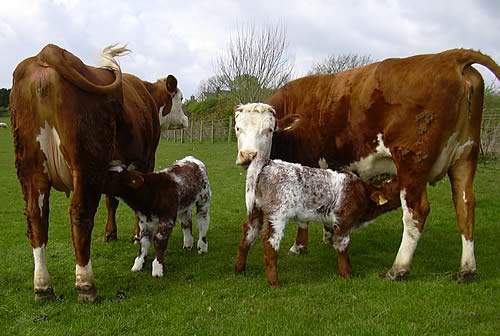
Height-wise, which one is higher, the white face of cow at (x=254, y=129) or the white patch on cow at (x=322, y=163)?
the white face of cow at (x=254, y=129)

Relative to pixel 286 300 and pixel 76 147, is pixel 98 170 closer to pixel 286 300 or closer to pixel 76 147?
pixel 76 147

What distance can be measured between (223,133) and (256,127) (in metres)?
32.8

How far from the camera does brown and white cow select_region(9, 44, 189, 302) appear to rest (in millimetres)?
4984

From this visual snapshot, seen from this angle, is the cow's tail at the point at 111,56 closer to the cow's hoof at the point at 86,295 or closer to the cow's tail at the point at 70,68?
the cow's tail at the point at 70,68

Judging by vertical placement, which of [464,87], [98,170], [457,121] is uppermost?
[464,87]

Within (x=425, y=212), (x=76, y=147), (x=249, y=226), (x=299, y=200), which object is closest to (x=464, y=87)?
(x=425, y=212)

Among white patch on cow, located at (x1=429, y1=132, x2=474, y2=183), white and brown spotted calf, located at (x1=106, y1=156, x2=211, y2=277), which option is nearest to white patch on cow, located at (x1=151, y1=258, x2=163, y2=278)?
white and brown spotted calf, located at (x1=106, y1=156, x2=211, y2=277)

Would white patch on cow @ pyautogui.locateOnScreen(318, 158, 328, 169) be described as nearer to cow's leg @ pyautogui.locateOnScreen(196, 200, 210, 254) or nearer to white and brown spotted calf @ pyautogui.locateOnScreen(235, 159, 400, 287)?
white and brown spotted calf @ pyautogui.locateOnScreen(235, 159, 400, 287)

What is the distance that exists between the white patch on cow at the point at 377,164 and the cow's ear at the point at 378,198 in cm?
47

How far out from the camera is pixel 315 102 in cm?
745

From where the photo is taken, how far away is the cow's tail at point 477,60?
229 inches

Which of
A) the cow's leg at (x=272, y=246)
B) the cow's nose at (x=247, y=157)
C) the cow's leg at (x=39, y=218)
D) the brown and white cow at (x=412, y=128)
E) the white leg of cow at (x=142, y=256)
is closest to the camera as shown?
the cow's leg at (x=39, y=218)

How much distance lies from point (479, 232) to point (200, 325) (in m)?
5.85

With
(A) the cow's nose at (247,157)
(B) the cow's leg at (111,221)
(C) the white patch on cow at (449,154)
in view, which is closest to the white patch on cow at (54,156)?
(A) the cow's nose at (247,157)
